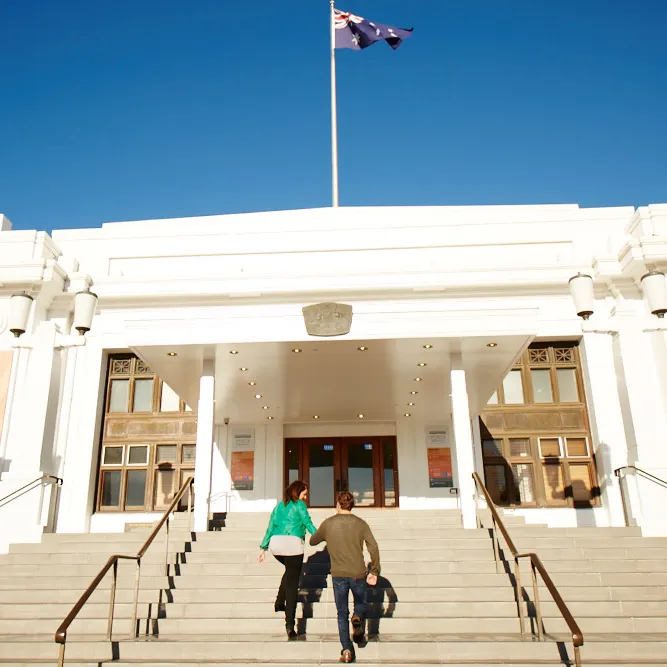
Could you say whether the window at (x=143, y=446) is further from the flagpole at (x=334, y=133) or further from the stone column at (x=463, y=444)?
the stone column at (x=463, y=444)

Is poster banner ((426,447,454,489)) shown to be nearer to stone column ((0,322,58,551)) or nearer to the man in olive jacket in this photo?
stone column ((0,322,58,551))

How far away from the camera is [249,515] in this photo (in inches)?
510

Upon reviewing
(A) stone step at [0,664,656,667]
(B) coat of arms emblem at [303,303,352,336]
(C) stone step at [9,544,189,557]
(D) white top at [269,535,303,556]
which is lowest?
(A) stone step at [0,664,656,667]

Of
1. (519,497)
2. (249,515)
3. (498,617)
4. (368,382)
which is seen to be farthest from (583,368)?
(498,617)

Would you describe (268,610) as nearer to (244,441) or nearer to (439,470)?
(244,441)

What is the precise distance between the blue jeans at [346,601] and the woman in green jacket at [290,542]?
0.71 m

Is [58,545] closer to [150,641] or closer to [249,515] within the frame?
[249,515]

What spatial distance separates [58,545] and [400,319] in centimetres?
721

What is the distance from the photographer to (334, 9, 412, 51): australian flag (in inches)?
839

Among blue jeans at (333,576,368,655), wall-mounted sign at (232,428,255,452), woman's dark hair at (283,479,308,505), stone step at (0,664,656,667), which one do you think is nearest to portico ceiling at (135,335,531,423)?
wall-mounted sign at (232,428,255,452)

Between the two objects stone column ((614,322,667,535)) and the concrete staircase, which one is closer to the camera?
the concrete staircase

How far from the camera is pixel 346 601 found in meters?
6.73

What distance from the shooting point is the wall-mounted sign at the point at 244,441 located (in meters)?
20.5

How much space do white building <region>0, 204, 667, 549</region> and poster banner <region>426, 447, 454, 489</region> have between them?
43 mm
